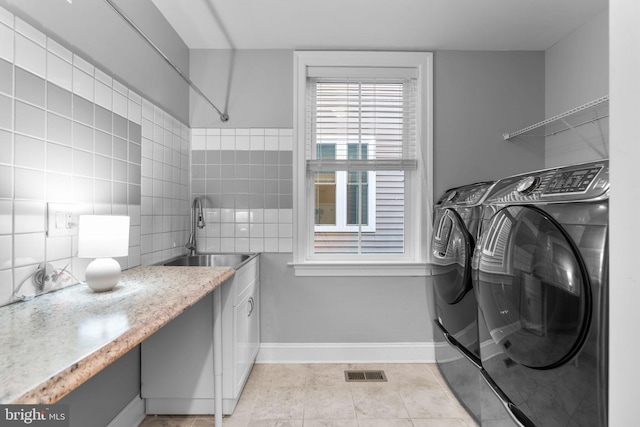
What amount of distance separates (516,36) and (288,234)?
2.14 meters

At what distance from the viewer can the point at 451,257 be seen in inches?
72.7

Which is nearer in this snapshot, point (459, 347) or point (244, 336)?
Result: point (459, 347)

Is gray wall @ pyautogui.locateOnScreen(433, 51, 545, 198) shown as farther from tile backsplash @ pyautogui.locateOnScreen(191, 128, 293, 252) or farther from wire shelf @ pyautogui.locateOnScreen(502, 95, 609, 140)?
tile backsplash @ pyautogui.locateOnScreen(191, 128, 293, 252)

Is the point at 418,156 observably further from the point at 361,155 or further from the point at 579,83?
the point at 579,83

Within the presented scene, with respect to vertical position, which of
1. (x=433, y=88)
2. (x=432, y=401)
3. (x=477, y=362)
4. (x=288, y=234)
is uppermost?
(x=433, y=88)

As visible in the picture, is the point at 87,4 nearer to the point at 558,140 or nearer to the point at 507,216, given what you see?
the point at 507,216

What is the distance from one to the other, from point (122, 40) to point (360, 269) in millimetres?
1994

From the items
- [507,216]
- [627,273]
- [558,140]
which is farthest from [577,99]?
[627,273]

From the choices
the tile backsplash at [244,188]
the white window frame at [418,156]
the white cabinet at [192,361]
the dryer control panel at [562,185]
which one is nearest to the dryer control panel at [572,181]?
the dryer control panel at [562,185]

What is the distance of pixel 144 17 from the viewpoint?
185 centimetres

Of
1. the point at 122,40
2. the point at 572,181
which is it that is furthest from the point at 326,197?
the point at 572,181

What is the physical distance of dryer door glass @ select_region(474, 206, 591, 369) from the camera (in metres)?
0.97

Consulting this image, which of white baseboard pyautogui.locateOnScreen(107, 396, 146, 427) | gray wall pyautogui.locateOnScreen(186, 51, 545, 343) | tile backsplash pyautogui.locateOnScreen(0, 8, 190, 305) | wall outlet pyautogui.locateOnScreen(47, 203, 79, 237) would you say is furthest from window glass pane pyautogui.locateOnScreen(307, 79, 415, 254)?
wall outlet pyautogui.locateOnScreen(47, 203, 79, 237)

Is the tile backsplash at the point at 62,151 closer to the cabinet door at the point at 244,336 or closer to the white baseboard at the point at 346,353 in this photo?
Result: the cabinet door at the point at 244,336
